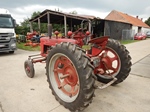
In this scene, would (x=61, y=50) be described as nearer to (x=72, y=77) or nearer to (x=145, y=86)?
(x=72, y=77)

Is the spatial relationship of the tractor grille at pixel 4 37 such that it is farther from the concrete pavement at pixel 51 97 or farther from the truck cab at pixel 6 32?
the concrete pavement at pixel 51 97

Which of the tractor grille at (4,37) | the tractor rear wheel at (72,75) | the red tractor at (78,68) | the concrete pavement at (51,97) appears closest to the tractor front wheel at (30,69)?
the red tractor at (78,68)

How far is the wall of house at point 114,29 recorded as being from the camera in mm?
14955

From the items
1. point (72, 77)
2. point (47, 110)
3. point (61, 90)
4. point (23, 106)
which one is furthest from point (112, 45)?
point (23, 106)

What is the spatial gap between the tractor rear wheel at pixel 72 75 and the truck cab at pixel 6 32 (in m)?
5.58

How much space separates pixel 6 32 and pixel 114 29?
1295 centimetres

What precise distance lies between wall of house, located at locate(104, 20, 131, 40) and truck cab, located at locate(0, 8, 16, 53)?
33.9 feet

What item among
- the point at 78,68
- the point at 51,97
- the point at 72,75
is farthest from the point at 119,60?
the point at 51,97

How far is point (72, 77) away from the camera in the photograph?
226 centimetres

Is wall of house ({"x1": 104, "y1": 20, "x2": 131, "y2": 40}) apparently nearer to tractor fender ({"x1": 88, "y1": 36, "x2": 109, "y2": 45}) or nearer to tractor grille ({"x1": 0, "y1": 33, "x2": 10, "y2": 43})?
tractor grille ({"x1": 0, "y1": 33, "x2": 10, "y2": 43})

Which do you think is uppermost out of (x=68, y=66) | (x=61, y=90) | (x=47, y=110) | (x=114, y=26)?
(x=114, y=26)

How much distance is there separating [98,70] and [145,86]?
142 cm

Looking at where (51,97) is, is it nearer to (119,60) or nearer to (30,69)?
(30,69)

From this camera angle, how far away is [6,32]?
6891mm
